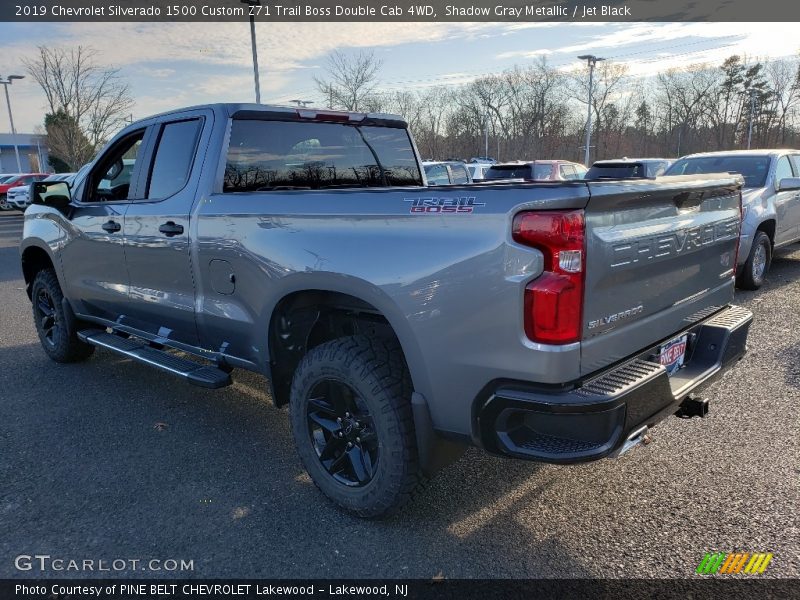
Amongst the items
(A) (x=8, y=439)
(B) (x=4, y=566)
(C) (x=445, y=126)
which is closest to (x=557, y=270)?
(B) (x=4, y=566)

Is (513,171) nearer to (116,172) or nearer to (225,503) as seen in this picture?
(116,172)

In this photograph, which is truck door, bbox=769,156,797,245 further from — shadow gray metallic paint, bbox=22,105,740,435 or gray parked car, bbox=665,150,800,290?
shadow gray metallic paint, bbox=22,105,740,435

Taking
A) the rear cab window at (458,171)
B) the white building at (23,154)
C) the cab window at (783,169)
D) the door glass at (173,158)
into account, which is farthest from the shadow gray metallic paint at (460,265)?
the white building at (23,154)

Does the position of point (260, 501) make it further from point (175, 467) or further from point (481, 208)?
point (481, 208)

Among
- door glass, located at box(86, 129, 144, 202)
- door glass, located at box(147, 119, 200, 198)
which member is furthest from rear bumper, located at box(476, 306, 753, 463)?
door glass, located at box(86, 129, 144, 202)

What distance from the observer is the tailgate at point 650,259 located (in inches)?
92.4

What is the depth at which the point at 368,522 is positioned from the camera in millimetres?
3029

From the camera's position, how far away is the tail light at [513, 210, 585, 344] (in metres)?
2.22

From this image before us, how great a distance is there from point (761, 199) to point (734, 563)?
6.67 meters

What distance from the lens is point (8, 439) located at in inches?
160

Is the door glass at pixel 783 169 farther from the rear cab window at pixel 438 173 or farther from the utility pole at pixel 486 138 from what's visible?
the utility pole at pixel 486 138

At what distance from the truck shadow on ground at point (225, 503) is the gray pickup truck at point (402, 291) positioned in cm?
27

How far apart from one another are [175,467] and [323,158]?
222 centimetres

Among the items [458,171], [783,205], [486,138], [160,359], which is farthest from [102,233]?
[486,138]
